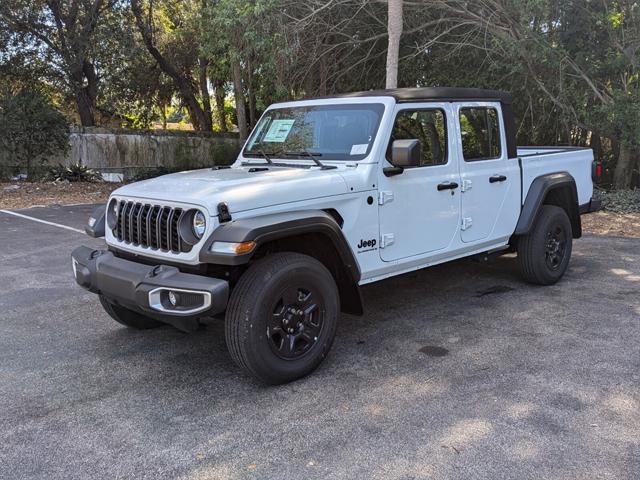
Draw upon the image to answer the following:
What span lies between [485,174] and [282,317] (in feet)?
8.18

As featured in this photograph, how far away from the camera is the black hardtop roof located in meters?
4.62

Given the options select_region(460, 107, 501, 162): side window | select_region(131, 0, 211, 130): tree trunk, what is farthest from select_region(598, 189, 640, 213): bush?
select_region(131, 0, 211, 130): tree trunk

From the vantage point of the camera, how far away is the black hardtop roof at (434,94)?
15.2 ft

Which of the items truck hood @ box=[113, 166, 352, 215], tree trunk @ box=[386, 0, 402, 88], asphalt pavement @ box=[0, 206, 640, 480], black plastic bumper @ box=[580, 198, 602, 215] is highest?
tree trunk @ box=[386, 0, 402, 88]

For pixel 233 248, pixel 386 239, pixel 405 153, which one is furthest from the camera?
pixel 386 239

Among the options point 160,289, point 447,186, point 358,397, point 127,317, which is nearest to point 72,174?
point 127,317

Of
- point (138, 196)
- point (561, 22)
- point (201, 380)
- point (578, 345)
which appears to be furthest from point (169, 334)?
point (561, 22)

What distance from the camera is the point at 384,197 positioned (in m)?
4.30

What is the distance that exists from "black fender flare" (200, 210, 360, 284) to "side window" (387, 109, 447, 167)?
3.47 ft

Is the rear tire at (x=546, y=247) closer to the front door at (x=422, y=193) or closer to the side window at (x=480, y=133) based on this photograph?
the side window at (x=480, y=133)

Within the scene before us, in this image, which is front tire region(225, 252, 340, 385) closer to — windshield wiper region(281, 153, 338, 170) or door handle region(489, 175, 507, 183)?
windshield wiper region(281, 153, 338, 170)

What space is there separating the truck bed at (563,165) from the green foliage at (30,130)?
12239 millimetres

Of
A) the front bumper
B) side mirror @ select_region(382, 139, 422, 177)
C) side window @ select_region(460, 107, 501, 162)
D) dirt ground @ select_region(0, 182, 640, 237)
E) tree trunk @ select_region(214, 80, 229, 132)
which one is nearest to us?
the front bumper

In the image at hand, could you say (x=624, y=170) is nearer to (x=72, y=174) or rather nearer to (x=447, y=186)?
(x=447, y=186)
